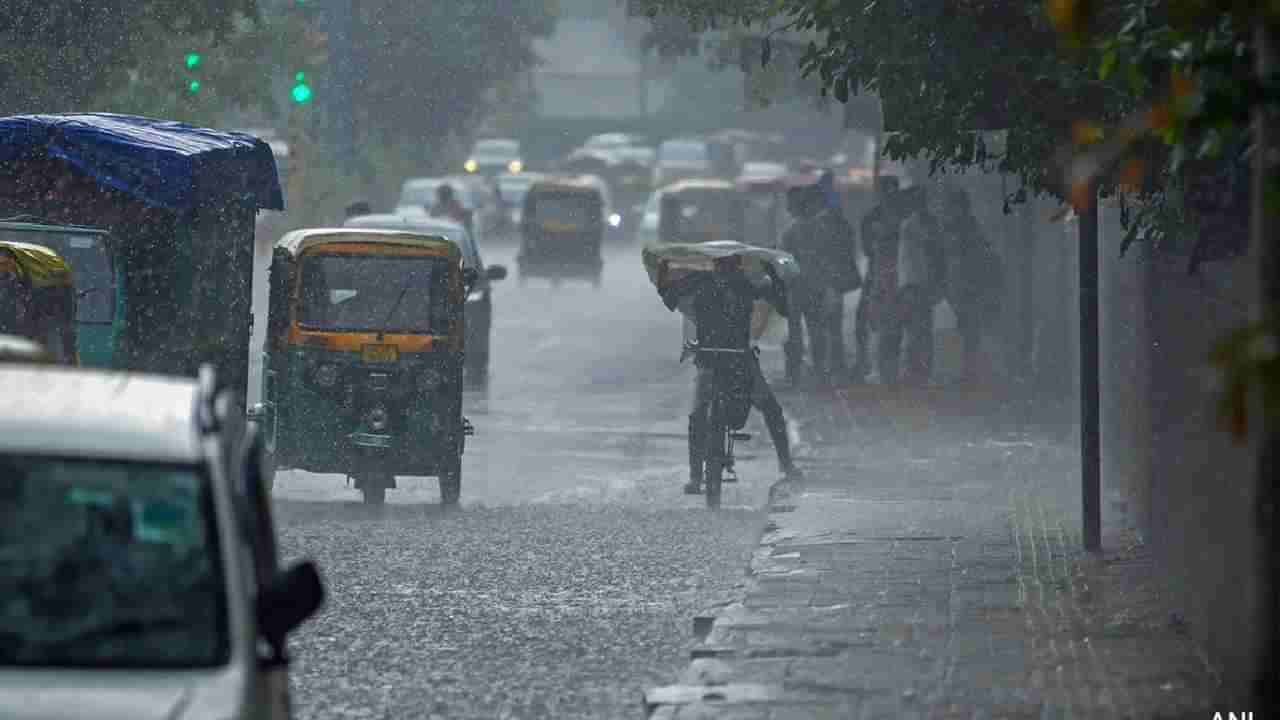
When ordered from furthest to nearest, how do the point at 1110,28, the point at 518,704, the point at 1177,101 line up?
the point at 1110,28 < the point at 518,704 < the point at 1177,101

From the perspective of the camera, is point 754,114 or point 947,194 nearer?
point 947,194

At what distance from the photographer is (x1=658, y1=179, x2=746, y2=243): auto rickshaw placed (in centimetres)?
4231

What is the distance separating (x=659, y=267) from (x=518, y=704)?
8.29m

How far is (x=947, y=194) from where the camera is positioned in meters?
25.0

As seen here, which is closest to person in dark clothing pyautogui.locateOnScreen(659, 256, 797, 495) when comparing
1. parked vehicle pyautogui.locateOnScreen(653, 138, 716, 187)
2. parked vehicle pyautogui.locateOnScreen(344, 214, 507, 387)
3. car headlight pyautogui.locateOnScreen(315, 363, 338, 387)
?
car headlight pyautogui.locateOnScreen(315, 363, 338, 387)

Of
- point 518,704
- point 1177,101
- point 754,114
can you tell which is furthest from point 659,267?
point 754,114

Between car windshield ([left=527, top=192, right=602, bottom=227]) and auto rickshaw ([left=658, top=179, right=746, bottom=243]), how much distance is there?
1.95 m

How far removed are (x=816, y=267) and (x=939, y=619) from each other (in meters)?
14.6

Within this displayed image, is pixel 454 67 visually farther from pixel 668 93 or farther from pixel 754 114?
pixel 668 93

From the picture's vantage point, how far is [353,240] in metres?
16.3

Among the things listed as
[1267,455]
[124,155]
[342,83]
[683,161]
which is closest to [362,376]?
[124,155]

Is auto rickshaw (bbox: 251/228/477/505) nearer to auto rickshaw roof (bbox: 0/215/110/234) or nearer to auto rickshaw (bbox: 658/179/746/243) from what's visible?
auto rickshaw roof (bbox: 0/215/110/234)

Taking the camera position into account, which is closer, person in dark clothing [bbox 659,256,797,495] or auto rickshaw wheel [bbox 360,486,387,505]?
auto rickshaw wheel [bbox 360,486,387,505]

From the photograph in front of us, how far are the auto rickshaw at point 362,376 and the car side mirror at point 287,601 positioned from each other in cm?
1060
